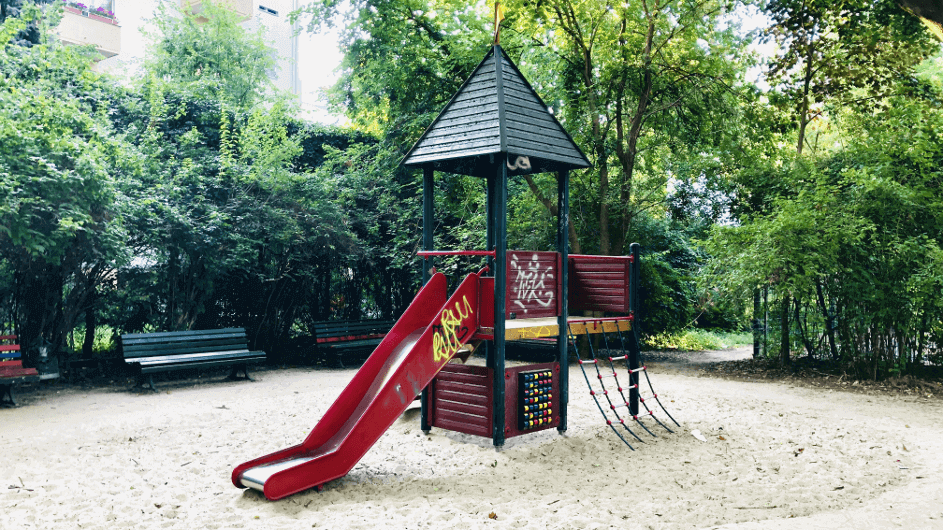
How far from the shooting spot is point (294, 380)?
1192cm

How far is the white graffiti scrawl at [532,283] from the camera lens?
714cm

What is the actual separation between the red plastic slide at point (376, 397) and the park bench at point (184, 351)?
17.7ft

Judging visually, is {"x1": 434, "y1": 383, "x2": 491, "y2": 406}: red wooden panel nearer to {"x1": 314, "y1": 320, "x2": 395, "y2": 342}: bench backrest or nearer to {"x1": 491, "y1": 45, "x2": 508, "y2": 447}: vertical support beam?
{"x1": 491, "y1": 45, "x2": 508, "y2": 447}: vertical support beam

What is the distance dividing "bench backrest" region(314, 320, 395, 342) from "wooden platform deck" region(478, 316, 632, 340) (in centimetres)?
626

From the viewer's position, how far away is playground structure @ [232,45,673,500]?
612 cm

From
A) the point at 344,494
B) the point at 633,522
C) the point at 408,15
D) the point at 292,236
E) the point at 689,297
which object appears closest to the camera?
the point at 633,522

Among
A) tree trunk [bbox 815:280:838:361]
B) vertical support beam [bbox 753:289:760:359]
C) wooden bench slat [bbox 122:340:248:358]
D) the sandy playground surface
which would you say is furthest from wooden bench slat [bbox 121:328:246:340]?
tree trunk [bbox 815:280:838:361]

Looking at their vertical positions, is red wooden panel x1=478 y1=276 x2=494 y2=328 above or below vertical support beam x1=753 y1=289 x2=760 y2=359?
above

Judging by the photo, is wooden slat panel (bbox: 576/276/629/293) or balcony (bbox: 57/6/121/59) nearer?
wooden slat panel (bbox: 576/276/629/293)

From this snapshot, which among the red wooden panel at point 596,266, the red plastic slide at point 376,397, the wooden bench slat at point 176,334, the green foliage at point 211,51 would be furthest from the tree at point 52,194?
the green foliage at point 211,51

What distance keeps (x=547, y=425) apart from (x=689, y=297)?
9064 mm

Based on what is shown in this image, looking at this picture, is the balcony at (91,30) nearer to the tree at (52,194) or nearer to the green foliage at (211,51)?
the green foliage at (211,51)

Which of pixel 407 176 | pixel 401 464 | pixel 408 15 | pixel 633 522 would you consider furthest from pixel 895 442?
pixel 408 15

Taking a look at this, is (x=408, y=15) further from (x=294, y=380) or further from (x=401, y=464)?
(x=401, y=464)
